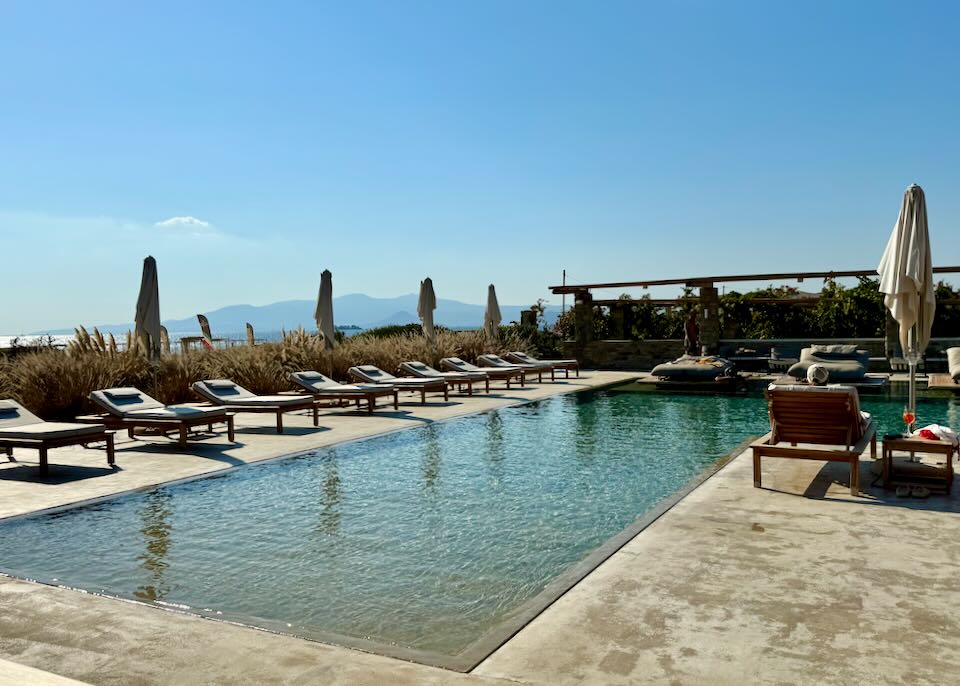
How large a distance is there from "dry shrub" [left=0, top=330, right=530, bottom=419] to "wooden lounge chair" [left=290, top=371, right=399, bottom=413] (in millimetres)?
1955

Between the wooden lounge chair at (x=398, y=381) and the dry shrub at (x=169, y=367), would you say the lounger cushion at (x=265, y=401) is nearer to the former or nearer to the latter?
the dry shrub at (x=169, y=367)

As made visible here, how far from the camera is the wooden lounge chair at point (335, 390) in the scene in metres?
11.0

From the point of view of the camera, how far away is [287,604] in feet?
11.7

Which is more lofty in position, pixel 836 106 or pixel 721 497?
pixel 836 106

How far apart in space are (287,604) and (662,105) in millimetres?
14603

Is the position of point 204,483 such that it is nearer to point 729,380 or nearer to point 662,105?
point 729,380

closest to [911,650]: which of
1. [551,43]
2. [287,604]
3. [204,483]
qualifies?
[287,604]

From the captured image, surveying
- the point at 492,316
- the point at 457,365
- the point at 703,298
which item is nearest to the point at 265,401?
the point at 457,365

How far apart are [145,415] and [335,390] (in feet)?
10.6

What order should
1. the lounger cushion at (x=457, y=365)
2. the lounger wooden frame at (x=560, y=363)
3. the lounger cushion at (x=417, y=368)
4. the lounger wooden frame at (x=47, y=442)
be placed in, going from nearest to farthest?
the lounger wooden frame at (x=47, y=442), the lounger cushion at (x=417, y=368), the lounger cushion at (x=457, y=365), the lounger wooden frame at (x=560, y=363)

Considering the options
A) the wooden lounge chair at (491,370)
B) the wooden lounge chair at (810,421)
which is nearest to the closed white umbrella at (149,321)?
the wooden lounge chair at (491,370)

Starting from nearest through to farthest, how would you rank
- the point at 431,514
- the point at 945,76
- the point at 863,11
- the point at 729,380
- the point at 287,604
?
the point at 287,604 → the point at 431,514 → the point at 863,11 → the point at 945,76 → the point at 729,380

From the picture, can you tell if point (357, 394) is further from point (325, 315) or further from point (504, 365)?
point (504, 365)

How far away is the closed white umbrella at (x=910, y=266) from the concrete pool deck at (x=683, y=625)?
6.44 feet
